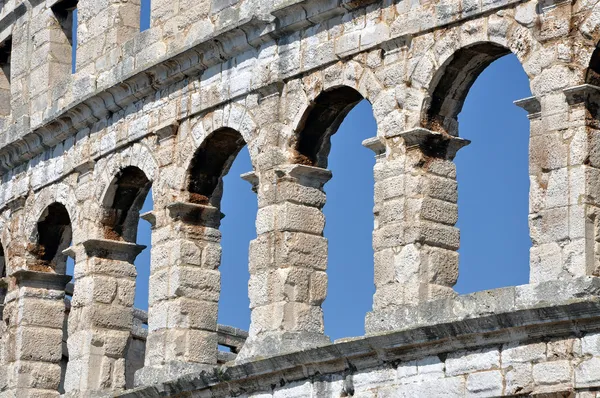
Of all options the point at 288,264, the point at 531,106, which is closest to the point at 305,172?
the point at 288,264

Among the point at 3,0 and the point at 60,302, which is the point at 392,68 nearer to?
the point at 60,302

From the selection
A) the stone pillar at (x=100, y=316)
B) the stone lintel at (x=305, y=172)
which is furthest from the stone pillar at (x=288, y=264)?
the stone pillar at (x=100, y=316)

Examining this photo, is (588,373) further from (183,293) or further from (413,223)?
(183,293)

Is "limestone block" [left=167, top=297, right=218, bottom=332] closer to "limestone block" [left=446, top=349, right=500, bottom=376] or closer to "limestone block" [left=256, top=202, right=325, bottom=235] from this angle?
"limestone block" [left=256, top=202, right=325, bottom=235]

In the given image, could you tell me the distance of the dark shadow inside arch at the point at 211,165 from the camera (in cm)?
1856

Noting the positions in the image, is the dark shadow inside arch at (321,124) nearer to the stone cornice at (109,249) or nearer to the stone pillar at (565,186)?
the stone pillar at (565,186)

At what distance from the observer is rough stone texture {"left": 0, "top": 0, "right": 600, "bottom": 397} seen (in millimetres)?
15055

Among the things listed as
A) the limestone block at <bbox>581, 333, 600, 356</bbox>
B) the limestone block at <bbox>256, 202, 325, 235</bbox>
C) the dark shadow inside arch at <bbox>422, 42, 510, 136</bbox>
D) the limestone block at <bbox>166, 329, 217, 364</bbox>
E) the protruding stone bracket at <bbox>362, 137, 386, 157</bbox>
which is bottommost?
the limestone block at <bbox>581, 333, 600, 356</bbox>

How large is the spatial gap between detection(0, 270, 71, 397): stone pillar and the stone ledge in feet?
13.6

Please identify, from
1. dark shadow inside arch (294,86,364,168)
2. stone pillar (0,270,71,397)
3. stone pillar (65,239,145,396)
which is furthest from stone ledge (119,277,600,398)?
stone pillar (0,270,71,397)

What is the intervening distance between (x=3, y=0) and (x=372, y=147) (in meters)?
7.34

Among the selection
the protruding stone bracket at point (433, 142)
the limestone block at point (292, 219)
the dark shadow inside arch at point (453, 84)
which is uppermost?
the dark shadow inside arch at point (453, 84)

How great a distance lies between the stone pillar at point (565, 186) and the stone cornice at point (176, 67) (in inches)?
40.2

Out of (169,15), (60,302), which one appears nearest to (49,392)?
(60,302)
